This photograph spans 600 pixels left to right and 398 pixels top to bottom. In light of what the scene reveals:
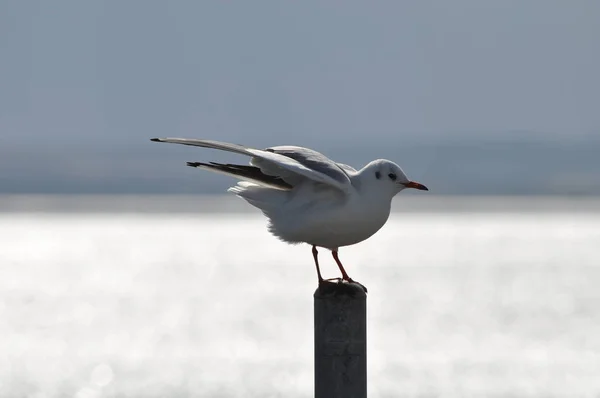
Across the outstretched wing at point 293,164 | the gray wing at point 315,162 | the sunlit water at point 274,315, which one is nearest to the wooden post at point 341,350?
the outstretched wing at point 293,164

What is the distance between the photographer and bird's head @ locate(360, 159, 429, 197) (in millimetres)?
11016

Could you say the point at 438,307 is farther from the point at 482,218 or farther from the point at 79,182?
the point at 79,182

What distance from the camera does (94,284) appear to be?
52.0m

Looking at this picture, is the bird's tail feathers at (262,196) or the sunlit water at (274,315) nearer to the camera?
the bird's tail feathers at (262,196)

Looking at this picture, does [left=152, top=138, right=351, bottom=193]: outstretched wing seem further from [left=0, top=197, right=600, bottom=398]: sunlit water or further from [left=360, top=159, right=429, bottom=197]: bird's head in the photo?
[left=0, top=197, right=600, bottom=398]: sunlit water

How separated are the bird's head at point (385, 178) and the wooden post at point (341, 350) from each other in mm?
1350

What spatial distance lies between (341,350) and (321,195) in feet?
5.12

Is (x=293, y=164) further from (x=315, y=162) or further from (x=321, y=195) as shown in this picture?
(x=321, y=195)

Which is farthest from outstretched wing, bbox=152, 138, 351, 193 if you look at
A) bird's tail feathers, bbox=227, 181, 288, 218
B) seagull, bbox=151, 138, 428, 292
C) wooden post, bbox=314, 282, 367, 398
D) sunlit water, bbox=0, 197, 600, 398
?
sunlit water, bbox=0, 197, 600, 398

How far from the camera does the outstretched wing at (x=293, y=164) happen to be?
10.6 metres

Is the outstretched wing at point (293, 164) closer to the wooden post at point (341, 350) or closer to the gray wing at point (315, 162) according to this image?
the gray wing at point (315, 162)

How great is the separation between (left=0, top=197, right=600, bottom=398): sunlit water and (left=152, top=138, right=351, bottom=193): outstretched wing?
16097 mm

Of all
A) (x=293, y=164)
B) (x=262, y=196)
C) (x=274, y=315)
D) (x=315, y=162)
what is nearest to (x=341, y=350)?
(x=293, y=164)

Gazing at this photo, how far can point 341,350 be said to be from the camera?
9.90 meters
